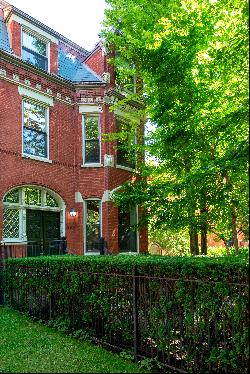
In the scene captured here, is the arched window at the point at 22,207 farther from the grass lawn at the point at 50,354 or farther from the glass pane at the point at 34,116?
the grass lawn at the point at 50,354

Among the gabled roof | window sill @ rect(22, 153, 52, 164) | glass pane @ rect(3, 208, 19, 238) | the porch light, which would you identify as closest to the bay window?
the porch light

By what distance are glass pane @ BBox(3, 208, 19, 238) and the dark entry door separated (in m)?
0.48

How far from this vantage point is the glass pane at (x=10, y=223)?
1286cm

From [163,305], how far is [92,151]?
11.3 meters

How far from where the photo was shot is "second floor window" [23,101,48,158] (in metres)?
13.7

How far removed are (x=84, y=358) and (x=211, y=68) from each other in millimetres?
7255

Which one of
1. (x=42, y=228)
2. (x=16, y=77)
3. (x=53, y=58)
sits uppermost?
(x=53, y=58)

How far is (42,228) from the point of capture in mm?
14242

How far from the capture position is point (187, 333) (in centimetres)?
449

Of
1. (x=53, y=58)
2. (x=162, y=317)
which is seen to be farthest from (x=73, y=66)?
(x=162, y=317)

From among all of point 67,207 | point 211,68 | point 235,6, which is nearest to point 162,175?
point 67,207

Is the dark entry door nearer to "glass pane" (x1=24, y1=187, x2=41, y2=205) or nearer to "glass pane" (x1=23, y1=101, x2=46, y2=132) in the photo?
"glass pane" (x1=24, y1=187, x2=41, y2=205)

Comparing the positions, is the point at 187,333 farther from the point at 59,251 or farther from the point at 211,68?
the point at 59,251

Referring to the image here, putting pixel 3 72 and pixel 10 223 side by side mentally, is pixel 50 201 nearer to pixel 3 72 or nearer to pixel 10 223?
pixel 10 223
